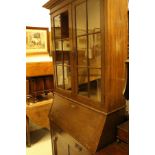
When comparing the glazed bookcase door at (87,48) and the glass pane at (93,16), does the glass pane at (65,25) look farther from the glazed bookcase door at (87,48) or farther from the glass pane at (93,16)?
the glass pane at (93,16)

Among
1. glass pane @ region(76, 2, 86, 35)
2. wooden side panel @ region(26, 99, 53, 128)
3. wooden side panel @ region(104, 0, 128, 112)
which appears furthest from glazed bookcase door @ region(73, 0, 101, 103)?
wooden side panel @ region(26, 99, 53, 128)

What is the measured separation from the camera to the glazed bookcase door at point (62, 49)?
6.23ft

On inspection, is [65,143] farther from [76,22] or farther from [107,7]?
[107,7]

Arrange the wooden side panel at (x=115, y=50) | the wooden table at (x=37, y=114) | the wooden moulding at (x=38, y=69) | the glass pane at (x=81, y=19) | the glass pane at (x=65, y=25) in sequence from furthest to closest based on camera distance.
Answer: the wooden moulding at (x=38, y=69)
the wooden table at (x=37, y=114)
the glass pane at (x=65, y=25)
the glass pane at (x=81, y=19)
the wooden side panel at (x=115, y=50)

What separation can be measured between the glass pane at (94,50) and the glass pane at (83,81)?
0.43ft

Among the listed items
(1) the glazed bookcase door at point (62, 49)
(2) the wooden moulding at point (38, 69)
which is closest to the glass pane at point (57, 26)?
(1) the glazed bookcase door at point (62, 49)

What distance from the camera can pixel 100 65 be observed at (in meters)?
1.46

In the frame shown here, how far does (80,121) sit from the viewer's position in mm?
1667

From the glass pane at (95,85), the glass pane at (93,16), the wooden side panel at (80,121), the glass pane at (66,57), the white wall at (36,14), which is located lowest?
the wooden side panel at (80,121)

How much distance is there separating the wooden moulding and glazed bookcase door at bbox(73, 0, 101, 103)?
1661 mm

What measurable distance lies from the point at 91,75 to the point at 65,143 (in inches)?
34.3

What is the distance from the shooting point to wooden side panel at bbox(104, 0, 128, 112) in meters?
1.34

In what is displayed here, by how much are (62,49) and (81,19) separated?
558 millimetres
